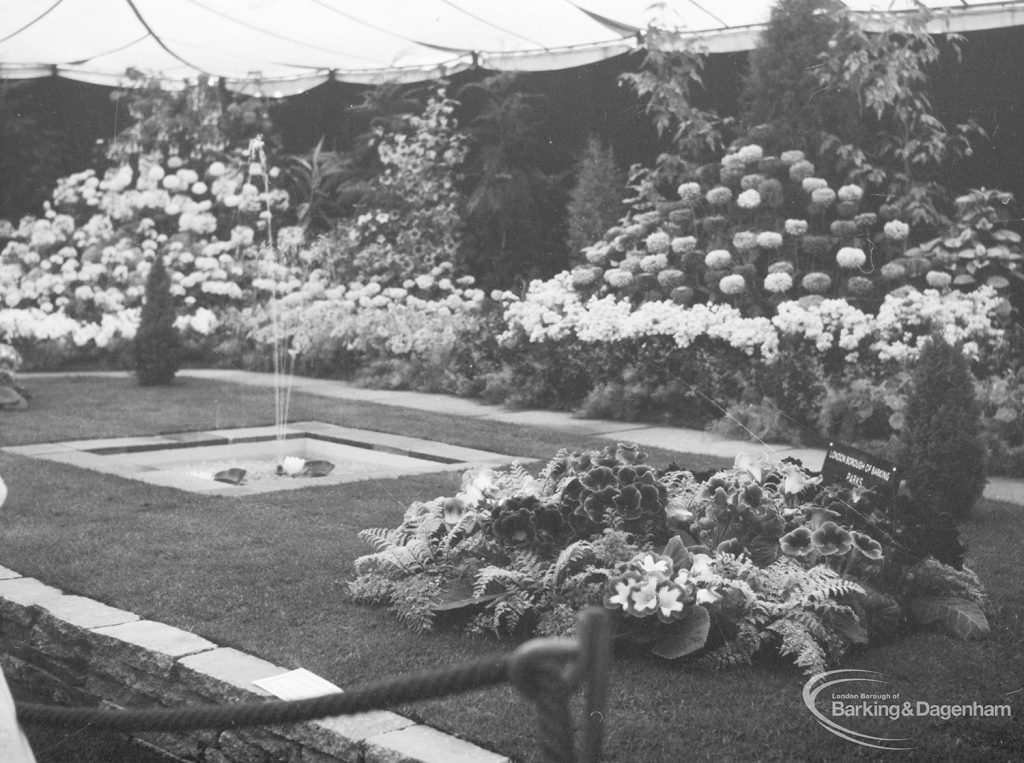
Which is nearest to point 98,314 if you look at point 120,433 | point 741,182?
point 120,433

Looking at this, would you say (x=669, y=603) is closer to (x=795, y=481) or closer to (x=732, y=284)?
(x=795, y=481)

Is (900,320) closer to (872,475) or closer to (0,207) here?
(872,475)

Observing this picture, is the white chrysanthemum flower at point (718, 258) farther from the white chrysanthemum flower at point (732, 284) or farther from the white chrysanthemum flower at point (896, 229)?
the white chrysanthemum flower at point (896, 229)

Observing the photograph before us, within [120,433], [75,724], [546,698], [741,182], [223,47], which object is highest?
[223,47]

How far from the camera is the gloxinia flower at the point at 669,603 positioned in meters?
3.03

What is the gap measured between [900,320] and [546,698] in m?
6.94

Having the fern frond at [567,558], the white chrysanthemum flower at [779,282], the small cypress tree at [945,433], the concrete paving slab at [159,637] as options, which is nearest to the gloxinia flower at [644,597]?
the fern frond at [567,558]

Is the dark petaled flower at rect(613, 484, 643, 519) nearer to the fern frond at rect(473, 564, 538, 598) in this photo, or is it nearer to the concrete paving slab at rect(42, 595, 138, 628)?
the fern frond at rect(473, 564, 538, 598)

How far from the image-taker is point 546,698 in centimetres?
107

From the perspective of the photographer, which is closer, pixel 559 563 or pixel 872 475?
pixel 559 563

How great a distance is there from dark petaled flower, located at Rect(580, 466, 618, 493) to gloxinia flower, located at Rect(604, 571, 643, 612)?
0.48 m

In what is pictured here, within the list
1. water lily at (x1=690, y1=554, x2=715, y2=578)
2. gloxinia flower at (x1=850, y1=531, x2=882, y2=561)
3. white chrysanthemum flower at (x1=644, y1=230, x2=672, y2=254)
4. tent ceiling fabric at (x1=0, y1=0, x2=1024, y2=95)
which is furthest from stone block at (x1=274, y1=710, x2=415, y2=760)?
tent ceiling fabric at (x1=0, y1=0, x2=1024, y2=95)

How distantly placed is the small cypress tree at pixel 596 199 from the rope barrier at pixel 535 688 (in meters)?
9.39

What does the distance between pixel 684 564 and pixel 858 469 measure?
81cm
